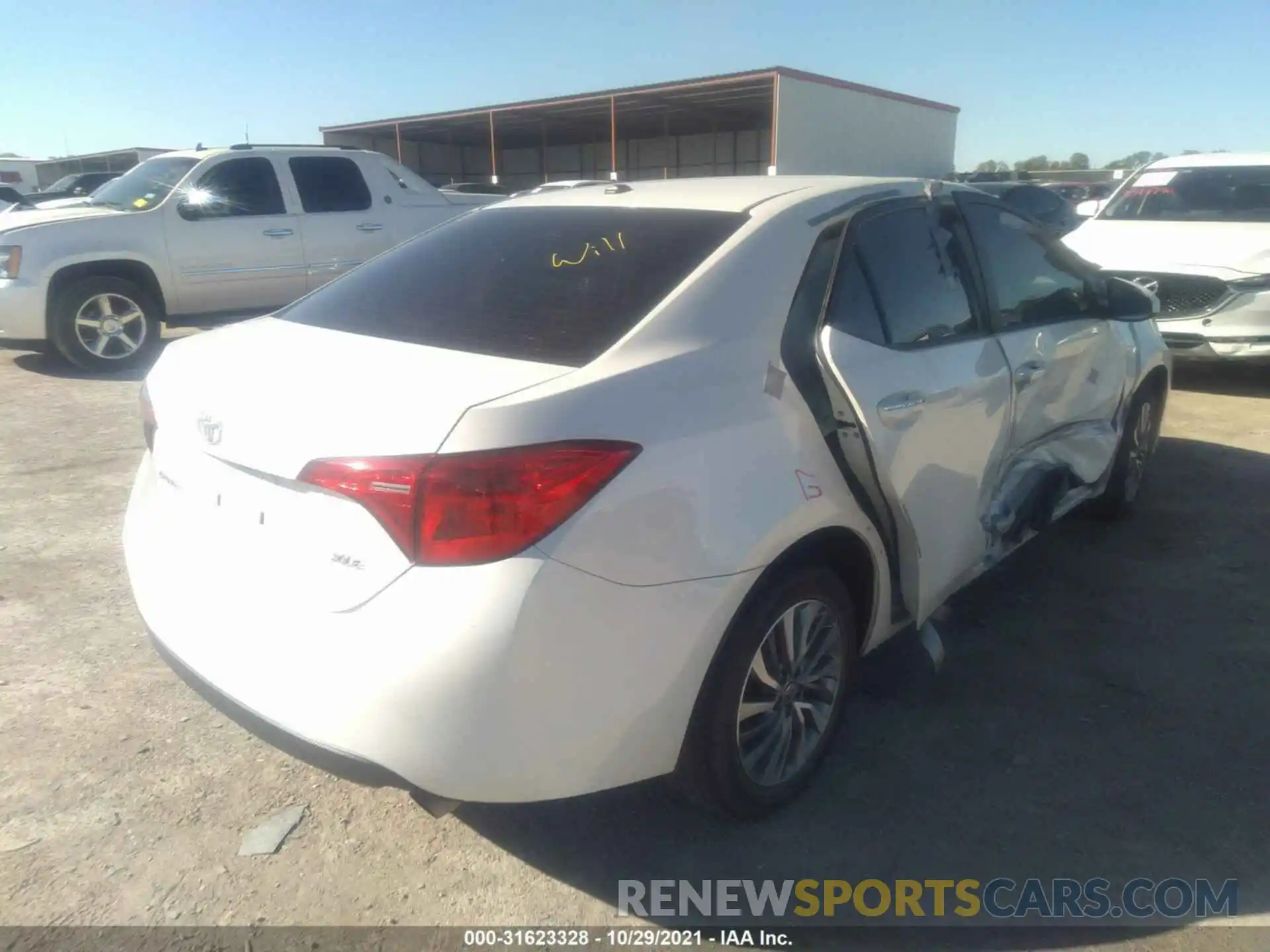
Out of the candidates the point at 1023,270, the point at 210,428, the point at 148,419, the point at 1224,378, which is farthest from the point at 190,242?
the point at 1224,378

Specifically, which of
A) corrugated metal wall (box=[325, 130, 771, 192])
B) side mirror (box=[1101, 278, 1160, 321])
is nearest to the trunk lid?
side mirror (box=[1101, 278, 1160, 321])

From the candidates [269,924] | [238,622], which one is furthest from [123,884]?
[238,622]

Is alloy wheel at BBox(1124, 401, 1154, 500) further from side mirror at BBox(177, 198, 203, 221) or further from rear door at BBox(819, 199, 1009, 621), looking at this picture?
side mirror at BBox(177, 198, 203, 221)

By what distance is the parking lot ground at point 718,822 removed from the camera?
2.38 meters

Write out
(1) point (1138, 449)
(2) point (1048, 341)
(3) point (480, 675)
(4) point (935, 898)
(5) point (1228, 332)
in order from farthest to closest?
(5) point (1228, 332) → (1) point (1138, 449) → (2) point (1048, 341) → (4) point (935, 898) → (3) point (480, 675)

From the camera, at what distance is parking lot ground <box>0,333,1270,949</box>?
2.38m

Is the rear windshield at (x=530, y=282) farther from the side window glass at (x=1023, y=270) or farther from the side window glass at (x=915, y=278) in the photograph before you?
the side window glass at (x=1023, y=270)

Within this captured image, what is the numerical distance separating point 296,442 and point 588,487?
62cm

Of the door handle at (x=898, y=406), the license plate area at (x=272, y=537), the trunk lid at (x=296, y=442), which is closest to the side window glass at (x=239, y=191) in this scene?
the trunk lid at (x=296, y=442)

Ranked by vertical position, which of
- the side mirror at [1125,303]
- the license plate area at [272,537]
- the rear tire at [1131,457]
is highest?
the side mirror at [1125,303]

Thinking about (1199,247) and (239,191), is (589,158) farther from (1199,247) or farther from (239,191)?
(1199,247)

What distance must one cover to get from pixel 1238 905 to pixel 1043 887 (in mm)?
449

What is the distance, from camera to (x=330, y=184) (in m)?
9.28

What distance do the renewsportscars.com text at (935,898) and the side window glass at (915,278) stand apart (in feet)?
4.85
